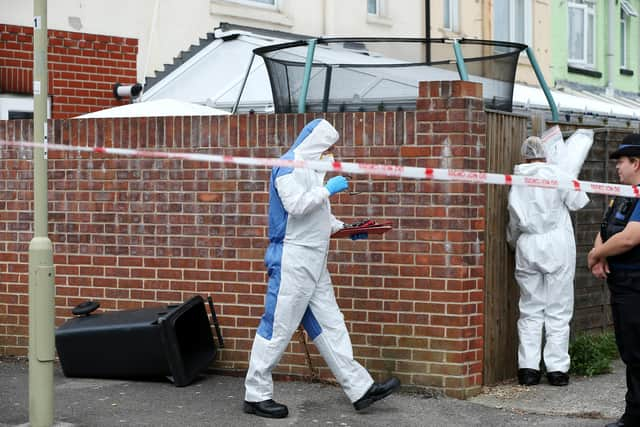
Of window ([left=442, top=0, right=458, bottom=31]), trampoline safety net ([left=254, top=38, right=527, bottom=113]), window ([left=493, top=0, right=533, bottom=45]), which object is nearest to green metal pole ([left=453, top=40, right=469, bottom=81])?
trampoline safety net ([left=254, top=38, right=527, bottom=113])

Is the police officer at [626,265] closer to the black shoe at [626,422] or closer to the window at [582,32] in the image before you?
the black shoe at [626,422]

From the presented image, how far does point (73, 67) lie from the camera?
12375 millimetres

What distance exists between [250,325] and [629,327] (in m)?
3.01

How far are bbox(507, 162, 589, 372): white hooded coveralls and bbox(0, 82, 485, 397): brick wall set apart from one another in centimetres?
52

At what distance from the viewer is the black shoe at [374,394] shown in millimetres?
7539

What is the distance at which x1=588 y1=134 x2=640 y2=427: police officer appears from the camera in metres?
6.87

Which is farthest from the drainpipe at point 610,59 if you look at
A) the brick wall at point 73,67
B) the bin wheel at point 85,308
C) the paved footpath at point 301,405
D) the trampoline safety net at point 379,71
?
the bin wheel at point 85,308

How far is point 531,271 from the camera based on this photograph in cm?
868

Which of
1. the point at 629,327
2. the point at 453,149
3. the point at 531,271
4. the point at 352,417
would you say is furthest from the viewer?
the point at 531,271

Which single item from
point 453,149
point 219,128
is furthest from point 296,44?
point 453,149

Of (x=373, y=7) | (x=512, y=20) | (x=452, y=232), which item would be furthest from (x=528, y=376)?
(x=512, y=20)

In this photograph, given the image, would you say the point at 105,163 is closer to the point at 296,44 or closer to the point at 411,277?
the point at 296,44

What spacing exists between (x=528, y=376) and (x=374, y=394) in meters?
1.61

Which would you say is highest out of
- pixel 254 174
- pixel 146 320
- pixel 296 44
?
pixel 296 44
